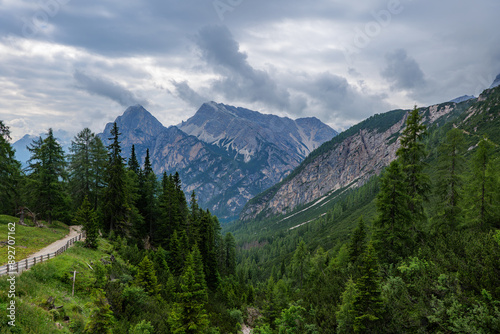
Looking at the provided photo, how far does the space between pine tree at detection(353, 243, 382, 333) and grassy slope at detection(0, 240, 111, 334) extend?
17.9 m

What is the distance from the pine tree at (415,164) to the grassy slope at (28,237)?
34.4m

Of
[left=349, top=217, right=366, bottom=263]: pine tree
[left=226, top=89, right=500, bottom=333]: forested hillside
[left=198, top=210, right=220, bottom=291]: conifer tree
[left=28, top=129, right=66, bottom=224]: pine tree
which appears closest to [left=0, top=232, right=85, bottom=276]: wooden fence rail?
[left=28, top=129, right=66, bottom=224]: pine tree

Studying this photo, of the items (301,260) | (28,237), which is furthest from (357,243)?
(28,237)

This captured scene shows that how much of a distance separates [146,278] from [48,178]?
2311 centimetres

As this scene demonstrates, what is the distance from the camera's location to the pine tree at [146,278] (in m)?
26.9

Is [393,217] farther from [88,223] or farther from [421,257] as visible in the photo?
[88,223]

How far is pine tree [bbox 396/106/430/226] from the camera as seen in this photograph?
75.9ft

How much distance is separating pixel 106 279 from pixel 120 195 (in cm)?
1755

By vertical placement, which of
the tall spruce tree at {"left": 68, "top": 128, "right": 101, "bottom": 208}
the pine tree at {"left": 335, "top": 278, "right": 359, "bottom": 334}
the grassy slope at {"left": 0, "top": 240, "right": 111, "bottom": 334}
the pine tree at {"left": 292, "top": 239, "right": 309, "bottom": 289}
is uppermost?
the tall spruce tree at {"left": 68, "top": 128, "right": 101, "bottom": 208}

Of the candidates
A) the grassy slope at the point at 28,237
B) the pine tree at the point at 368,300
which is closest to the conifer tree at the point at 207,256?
the grassy slope at the point at 28,237

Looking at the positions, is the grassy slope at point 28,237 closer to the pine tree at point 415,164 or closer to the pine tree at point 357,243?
the pine tree at point 357,243

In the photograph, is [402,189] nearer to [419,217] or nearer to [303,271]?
[419,217]

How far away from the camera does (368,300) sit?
1716 centimetres

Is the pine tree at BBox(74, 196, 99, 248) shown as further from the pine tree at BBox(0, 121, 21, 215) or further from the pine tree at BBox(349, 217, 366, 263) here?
the pine tree at BBox(349, 217, 366, 263)
